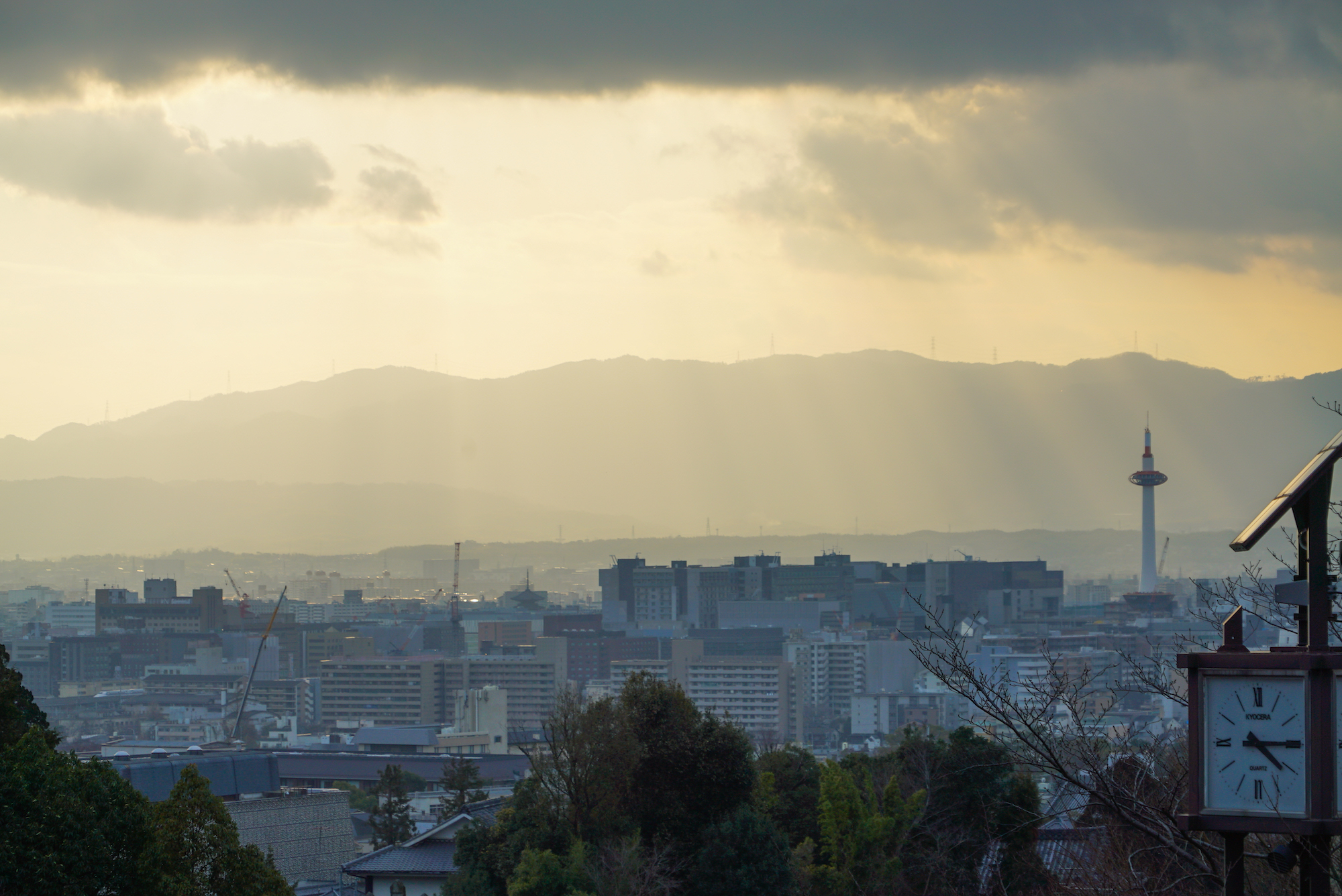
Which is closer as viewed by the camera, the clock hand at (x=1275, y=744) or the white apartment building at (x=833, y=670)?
the clock hand at (x=1275, y=744)

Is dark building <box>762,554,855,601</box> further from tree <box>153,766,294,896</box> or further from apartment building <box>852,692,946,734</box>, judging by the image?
tree <box>153,766,294,896</box>

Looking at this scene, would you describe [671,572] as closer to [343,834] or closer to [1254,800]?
[343,834]

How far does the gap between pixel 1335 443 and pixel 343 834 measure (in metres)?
22.5

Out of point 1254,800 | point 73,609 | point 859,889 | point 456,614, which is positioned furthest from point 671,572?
point 1254,800

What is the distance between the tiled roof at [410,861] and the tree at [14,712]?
6.61 metres

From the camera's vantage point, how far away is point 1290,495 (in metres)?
3.49

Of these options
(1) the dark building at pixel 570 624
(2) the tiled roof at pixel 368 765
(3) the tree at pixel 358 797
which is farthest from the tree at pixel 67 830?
(1) the dark building at pixel 570 624

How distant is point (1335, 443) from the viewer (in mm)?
3576

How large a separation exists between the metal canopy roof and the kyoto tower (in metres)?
128

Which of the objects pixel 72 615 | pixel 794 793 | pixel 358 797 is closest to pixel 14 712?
pixel 794 793

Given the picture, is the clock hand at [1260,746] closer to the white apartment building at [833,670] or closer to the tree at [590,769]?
the tree at [590,769]

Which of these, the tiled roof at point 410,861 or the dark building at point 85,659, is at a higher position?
the tiled roof at point 410,861

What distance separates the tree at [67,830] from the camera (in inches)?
310

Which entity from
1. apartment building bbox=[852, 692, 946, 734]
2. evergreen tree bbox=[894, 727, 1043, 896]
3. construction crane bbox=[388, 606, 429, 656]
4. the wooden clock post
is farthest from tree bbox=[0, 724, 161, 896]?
construction crane bbox=[388, 606, 429, 656]
